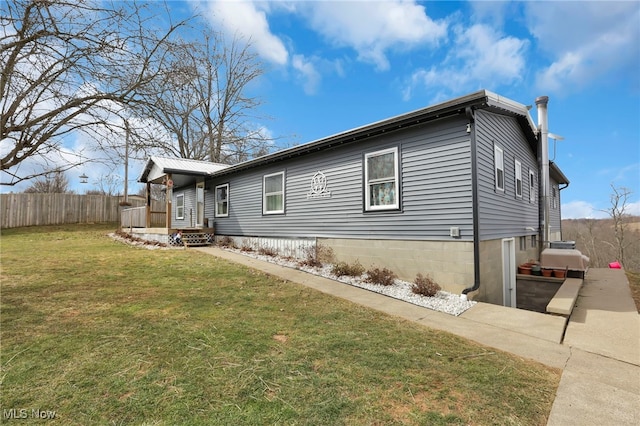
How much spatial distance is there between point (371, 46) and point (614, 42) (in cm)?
668

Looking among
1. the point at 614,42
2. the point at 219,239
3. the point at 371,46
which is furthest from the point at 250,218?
the point at 614,42

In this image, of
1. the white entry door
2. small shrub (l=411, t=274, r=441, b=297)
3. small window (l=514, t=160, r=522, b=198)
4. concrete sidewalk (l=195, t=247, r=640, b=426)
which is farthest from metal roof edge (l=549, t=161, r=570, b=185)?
small shrub (l=411, t=274, r=441, b=297)

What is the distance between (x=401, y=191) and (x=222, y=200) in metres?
9.25

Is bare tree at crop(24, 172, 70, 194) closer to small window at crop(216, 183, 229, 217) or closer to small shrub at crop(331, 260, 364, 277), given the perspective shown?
small shrub at crop(331, 260, 364, 277)

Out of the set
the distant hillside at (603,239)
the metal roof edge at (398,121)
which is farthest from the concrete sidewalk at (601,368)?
the distant hillside at (603,239)

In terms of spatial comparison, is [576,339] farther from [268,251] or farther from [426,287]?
[268,251]

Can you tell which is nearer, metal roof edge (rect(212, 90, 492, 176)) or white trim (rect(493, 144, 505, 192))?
metal roof edge (rect(212, 90, 492, 176))

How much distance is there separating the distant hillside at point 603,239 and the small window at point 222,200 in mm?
22932

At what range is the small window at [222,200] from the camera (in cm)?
1342

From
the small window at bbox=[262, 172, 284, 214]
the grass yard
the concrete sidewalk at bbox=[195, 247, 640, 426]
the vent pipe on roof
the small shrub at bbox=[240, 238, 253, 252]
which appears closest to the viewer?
the grass yard

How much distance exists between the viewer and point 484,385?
9.18 feet

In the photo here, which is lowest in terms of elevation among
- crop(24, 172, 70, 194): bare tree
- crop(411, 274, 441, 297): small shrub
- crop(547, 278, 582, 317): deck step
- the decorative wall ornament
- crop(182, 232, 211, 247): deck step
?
crop(547, 278, 582, 317): deck step

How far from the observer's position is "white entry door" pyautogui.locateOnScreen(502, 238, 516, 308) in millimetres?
7750

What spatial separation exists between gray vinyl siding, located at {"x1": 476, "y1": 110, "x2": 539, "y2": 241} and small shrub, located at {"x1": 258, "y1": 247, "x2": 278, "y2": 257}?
6299mm
